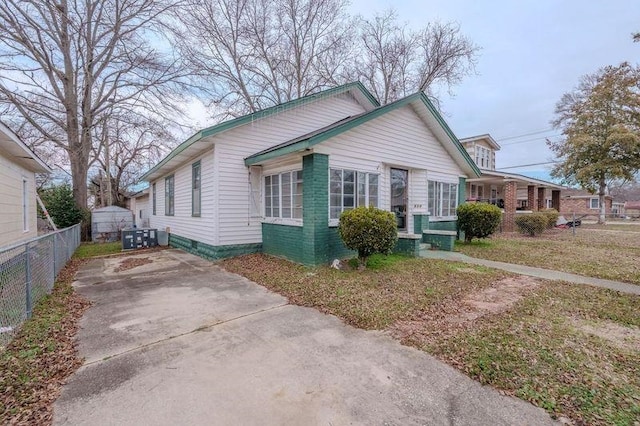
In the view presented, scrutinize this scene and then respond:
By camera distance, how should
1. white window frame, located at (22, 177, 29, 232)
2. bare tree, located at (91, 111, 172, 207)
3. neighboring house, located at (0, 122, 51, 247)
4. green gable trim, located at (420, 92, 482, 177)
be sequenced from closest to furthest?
neighboring house, located at (0, 122, 51, 247) < white window frame, located at (22, 177, 29, 232) < green gable trim, located at (420, 92, 482, 177) < bare tree, located at (91, 111, 172, 207)

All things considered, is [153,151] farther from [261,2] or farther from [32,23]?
[261,2]

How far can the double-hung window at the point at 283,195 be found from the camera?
785 cm

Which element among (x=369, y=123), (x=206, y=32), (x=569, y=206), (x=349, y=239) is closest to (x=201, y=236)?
(x=349, y=239)

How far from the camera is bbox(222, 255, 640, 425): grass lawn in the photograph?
8.63ft

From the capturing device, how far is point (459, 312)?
4.52m

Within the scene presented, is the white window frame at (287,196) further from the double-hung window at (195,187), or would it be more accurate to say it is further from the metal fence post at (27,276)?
the metal fence post at (27,276)

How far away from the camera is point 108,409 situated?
2.38 metres

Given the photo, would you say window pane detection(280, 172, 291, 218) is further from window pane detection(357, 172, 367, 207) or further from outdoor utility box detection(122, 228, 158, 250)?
outdoor utility box detection(122, 228, 158, 250)

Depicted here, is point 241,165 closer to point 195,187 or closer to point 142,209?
point 195,187

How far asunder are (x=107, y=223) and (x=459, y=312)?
17.6 m

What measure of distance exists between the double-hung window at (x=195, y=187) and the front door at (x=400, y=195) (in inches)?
252

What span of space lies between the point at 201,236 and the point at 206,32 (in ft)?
43.9

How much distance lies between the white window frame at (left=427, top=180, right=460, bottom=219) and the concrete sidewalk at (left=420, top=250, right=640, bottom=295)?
2183 mm

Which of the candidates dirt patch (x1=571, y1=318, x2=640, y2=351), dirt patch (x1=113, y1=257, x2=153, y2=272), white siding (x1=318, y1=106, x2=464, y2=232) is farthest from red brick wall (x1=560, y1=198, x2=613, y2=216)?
dirt patch (x1=113, y1=257, x2=153, y2=272)
